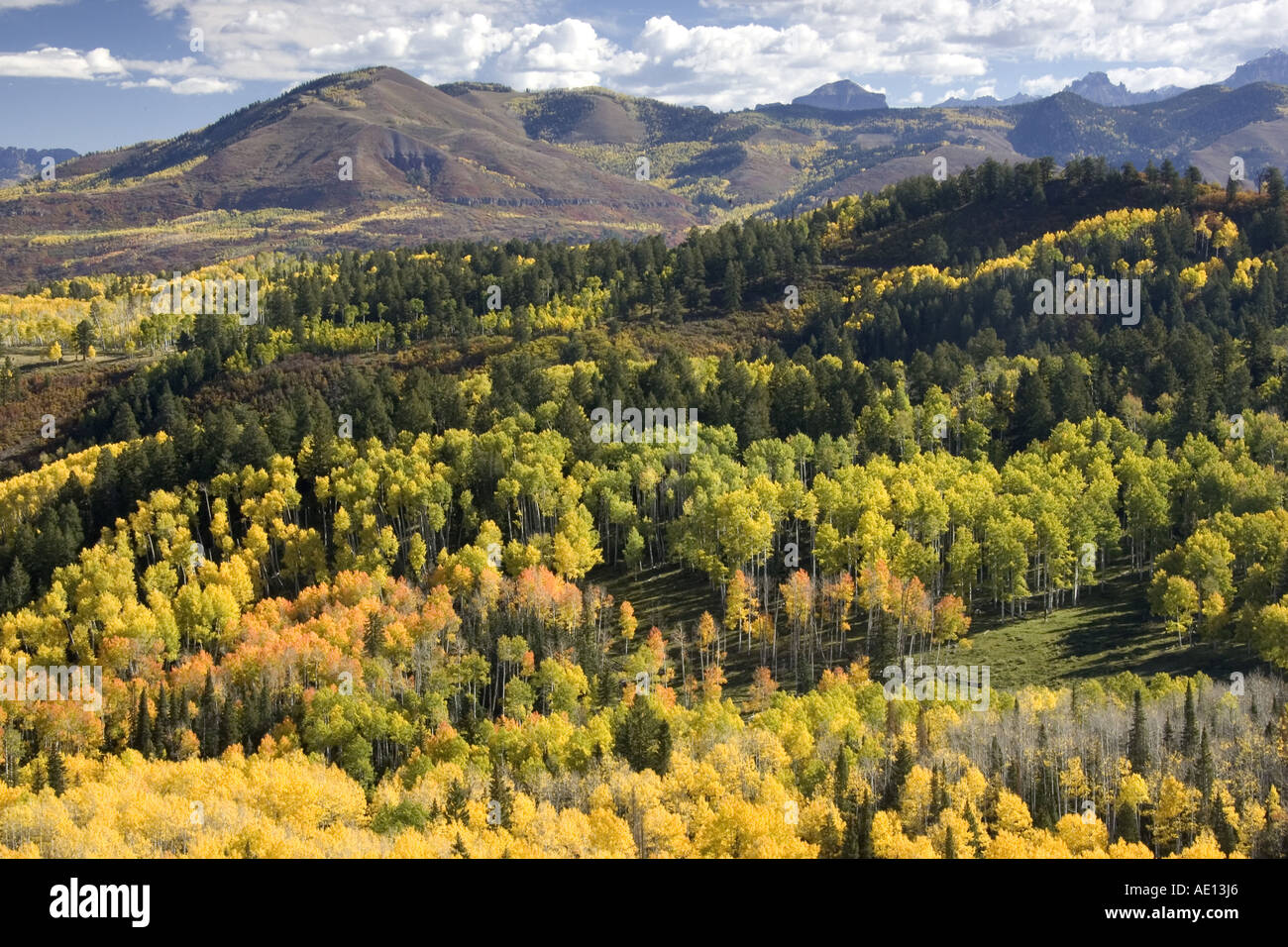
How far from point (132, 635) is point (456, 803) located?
57.3 m

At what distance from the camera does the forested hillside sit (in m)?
70.5

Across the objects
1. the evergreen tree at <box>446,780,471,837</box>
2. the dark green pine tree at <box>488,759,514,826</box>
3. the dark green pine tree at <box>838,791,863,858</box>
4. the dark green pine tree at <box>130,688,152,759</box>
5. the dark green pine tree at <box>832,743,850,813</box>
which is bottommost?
the dark green pine tree at <box>130,688,152,759</box>

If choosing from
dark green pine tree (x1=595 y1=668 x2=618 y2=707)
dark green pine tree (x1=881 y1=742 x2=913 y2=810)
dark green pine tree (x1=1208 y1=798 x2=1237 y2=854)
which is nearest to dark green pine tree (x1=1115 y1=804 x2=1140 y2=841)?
dark green pine tree (x1=1208 y1=798 x2=1237 y2=854)

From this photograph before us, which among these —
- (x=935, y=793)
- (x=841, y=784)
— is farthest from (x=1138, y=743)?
(x=841, y=784)

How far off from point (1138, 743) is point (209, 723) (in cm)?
7750

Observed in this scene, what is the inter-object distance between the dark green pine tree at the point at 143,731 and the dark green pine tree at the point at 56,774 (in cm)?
619

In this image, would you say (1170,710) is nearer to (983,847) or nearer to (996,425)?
(983,847)

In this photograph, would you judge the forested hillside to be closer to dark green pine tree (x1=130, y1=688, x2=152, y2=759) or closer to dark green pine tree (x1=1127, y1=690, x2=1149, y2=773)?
dark green pine tree (x1=1127, y1=690, x2=1149, y2=773)

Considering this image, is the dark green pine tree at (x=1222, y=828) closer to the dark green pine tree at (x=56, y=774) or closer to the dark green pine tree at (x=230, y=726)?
the dark green pine tree at (x=230, y=726)

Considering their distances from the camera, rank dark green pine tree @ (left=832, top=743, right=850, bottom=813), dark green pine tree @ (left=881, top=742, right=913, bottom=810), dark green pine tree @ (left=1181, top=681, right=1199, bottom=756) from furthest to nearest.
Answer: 1. dark green pine tree @ (left=1181, top=681, right=1199, bottom=756)
2. dark green pine tree @ (left=881, top=742, right=913, bottom=810)
3. dark green pine tree @ (left=832, top=743, right=850, bottom=813)

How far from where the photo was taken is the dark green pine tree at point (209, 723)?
94125 mm

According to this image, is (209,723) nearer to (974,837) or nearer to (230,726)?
(230,726)

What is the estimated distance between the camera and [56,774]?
294ft

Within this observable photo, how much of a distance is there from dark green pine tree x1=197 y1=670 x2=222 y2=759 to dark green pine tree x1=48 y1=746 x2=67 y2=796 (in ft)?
35.8
